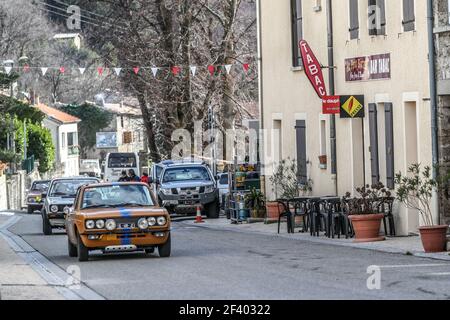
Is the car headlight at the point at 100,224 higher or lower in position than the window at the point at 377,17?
lower

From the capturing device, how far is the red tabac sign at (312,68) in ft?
106

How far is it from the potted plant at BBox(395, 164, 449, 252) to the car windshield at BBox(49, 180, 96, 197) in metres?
10.6

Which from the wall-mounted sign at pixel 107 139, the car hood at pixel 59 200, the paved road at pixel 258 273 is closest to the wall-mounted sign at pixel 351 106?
→ the paved road at pixel 258 273

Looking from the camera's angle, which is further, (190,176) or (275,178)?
(190,176)

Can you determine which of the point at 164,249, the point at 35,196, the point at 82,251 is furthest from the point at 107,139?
the point at 82,251

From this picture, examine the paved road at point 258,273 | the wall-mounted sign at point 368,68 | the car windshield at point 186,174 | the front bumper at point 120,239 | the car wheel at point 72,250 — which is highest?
the wall-mounted sign at point 368,68

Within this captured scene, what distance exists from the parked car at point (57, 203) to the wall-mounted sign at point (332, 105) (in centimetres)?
684

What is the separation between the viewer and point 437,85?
26.6 meters

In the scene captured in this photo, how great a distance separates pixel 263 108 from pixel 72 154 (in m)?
72.9

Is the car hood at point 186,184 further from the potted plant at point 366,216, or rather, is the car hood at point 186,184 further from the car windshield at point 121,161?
the car windshield at point 121,161

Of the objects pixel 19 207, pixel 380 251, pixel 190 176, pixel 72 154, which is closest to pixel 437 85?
pixel 380 251

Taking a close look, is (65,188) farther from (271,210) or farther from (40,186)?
(40,186)

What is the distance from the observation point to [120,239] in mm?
22359
